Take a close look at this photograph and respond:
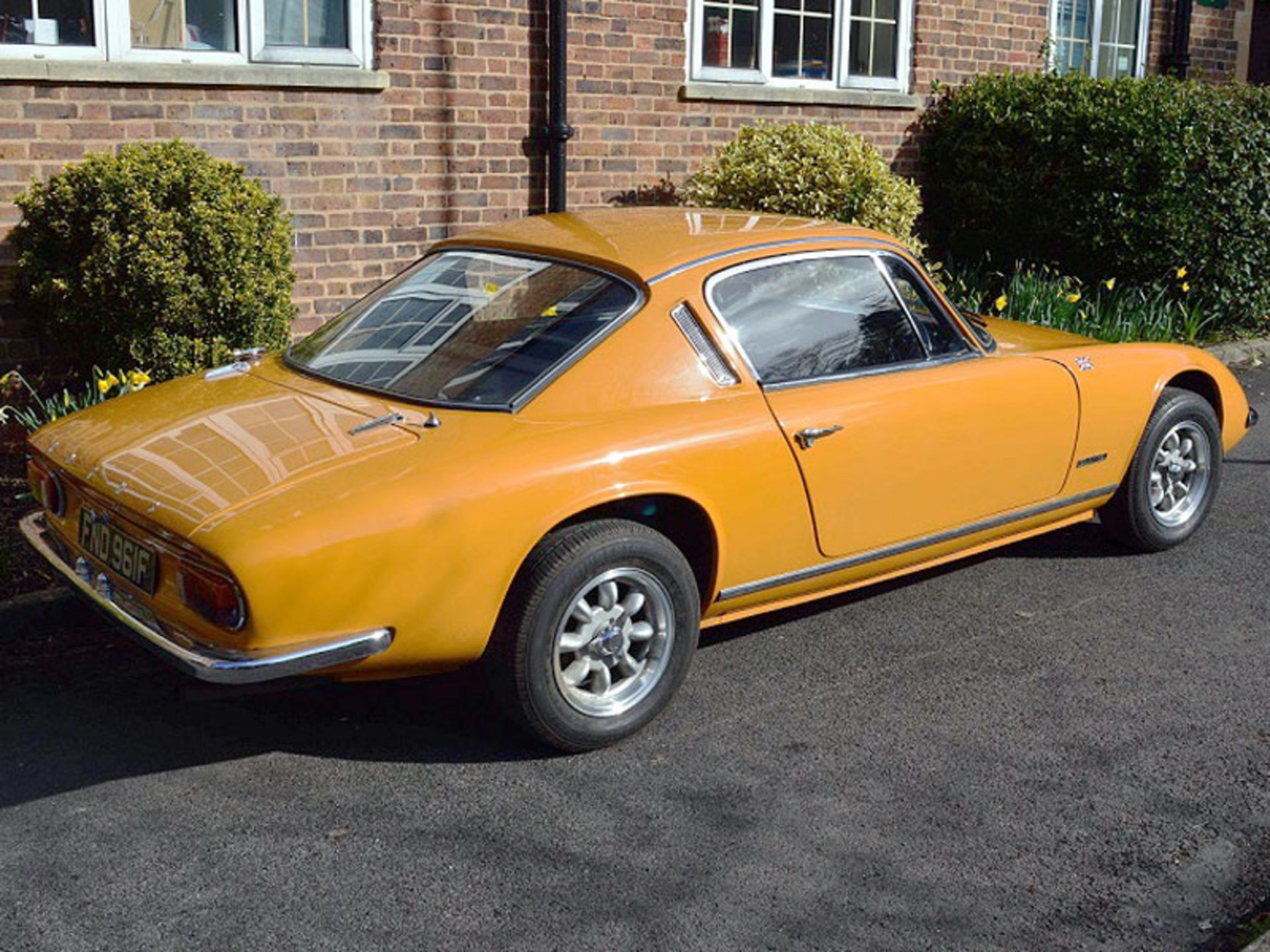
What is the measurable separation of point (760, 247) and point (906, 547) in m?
1.14

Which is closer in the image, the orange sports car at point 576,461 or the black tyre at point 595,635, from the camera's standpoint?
the orange sports car at point 576,461

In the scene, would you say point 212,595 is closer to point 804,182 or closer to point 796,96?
point 804,182

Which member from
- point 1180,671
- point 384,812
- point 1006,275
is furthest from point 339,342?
point 1006,275

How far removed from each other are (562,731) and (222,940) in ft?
3.79

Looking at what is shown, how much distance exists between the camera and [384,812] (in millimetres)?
3801

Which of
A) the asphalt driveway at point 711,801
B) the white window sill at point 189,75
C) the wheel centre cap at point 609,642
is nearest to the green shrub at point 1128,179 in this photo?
the white window sill at point 189,75

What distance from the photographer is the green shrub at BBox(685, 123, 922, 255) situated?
29.9ft

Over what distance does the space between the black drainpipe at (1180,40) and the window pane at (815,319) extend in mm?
9610

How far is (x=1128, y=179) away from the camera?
10273 millimetres

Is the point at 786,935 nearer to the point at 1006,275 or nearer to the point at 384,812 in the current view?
the point at 384,812

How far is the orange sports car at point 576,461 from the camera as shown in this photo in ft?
12.1

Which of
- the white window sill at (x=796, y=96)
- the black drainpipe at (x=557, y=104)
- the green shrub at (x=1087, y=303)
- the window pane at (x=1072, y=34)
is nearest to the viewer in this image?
the black drainpipe at (x=557, y=104)

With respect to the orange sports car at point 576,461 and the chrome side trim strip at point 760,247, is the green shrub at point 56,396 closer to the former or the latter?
the orange sports car at point 576,461

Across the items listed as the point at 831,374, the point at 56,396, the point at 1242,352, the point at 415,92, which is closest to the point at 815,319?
the point at 831,374
